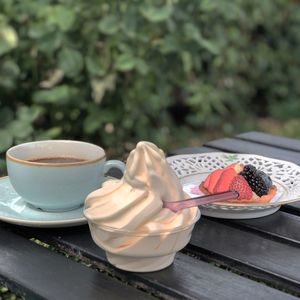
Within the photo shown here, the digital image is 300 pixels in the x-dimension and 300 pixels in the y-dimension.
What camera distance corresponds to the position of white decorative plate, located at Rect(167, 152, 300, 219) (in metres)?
1.00

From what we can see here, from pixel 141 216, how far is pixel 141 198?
0.09 feet

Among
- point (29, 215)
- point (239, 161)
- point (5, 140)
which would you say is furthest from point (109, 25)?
point (29, 215)

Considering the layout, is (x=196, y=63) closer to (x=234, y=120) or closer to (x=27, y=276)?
(x=234, y=120)

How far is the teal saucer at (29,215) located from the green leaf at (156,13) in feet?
4.22

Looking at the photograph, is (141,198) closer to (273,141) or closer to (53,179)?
(53,179)

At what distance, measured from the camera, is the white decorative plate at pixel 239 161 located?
1000 mm

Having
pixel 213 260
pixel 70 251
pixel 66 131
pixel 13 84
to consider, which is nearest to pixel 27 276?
pixel 70 251

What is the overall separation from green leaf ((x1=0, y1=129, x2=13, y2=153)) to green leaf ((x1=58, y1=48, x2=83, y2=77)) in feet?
1.12

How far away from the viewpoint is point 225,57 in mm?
3158

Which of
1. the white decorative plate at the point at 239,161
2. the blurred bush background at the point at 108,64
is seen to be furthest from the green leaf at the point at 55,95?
the white decorative plate at the point at 239,161

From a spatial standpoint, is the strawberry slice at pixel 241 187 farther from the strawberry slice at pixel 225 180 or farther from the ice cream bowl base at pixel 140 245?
the ice cream bowl base at pixel 140 245

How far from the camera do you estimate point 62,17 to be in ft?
7.17

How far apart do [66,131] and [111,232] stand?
1.77 m

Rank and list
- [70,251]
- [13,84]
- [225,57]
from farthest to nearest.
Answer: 1. [225,57]
2. [13,84]
3. [70,251]
